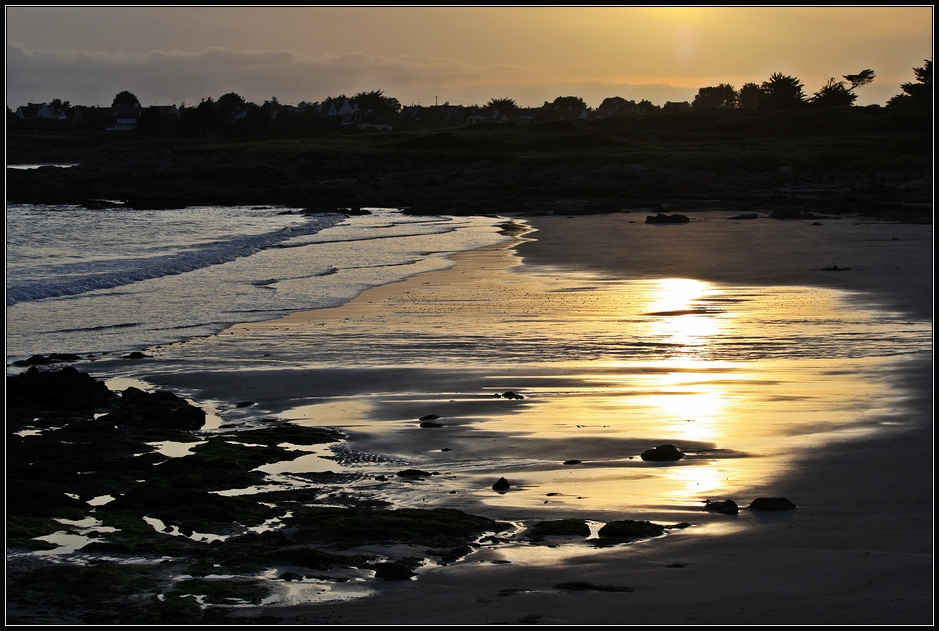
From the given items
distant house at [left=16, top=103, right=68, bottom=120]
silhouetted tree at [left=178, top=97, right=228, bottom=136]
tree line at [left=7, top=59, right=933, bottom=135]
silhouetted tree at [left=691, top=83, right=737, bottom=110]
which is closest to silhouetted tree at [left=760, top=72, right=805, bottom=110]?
tree line at [left=7, top=59, right=933, bottom=135]

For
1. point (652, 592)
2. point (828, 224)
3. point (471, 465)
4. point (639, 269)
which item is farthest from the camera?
point (828, 224)

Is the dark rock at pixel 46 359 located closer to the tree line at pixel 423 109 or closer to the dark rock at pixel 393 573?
the dark rock at pixel 393 573

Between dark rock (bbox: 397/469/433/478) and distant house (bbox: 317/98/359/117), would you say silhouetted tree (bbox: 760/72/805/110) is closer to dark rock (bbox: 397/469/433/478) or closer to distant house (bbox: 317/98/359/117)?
distant house (bbox: 317/98/359/117)

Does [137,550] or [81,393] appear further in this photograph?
[81,393]

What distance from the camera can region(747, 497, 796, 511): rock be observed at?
5531 millimetres

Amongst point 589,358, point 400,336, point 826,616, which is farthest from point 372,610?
point 400,336

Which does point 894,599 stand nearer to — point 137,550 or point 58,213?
point 137,550

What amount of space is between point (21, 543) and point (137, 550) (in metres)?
0.70

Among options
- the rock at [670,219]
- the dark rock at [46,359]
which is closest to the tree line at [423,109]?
the rock at [670,219]

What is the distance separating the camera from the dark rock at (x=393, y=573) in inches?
188

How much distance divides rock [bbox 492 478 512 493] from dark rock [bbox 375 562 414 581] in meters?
1.46

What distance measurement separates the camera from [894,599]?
4234 mm

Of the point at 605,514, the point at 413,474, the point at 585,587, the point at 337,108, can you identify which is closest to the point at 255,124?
the point at 337,108

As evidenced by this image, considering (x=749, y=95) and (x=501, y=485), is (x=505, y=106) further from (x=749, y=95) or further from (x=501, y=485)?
(x=501, y=485)
